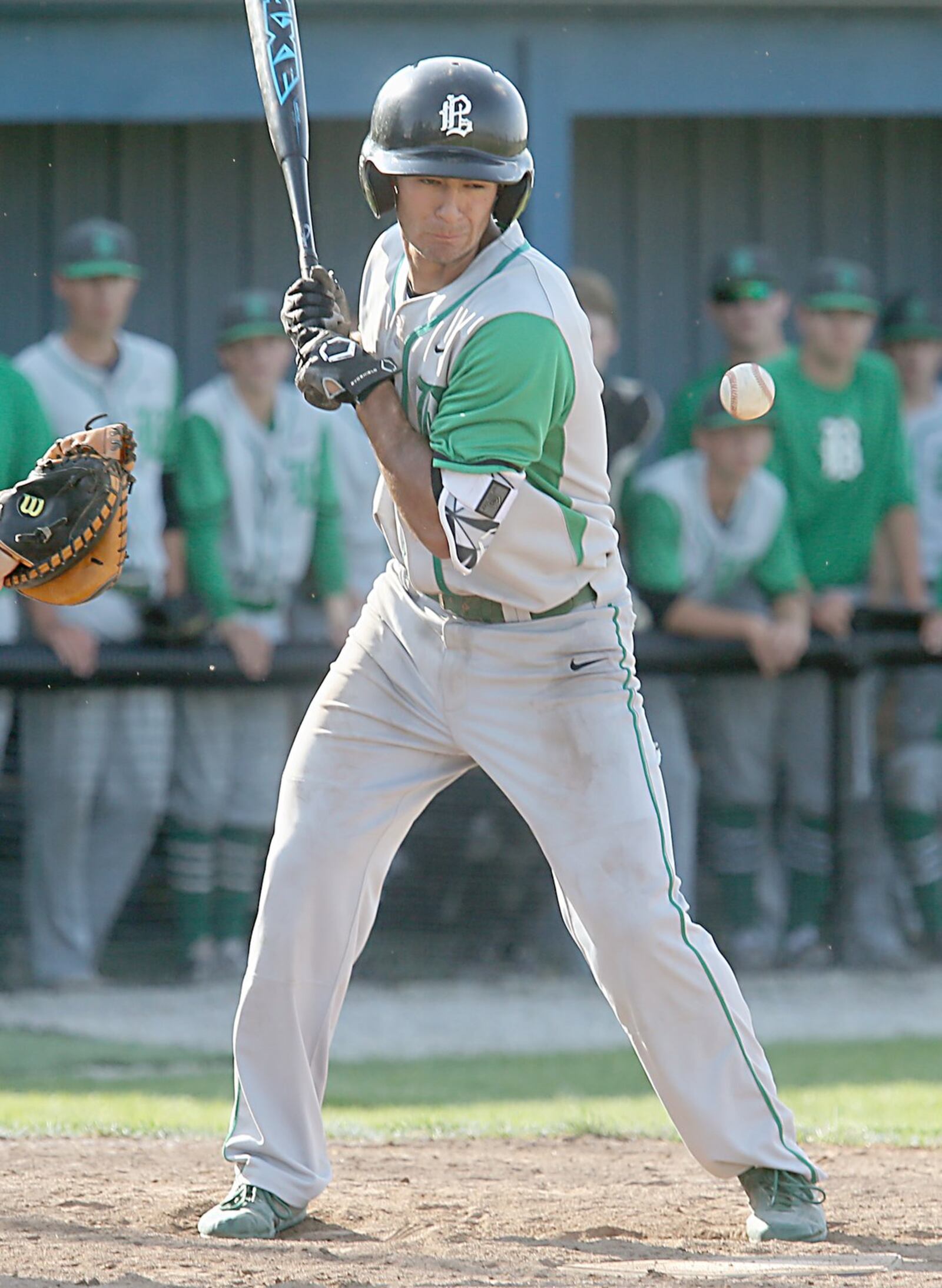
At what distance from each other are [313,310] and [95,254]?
118 inches

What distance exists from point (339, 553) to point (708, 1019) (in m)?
3.34

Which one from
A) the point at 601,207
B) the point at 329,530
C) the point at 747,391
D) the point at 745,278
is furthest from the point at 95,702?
the point at 601,207

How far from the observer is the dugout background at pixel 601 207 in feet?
25.8

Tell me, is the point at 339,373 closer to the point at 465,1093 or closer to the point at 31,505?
the point at 31,505

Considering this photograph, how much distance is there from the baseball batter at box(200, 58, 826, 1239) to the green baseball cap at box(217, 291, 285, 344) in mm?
2856

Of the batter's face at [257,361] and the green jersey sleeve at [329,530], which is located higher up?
the batter's face at [257,361]

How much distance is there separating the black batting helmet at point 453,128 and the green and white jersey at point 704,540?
2989 millimetres

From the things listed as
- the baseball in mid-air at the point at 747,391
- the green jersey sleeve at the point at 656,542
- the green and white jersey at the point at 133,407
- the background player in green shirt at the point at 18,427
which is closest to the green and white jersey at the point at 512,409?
the baseball in mid-air at the point at 747,391

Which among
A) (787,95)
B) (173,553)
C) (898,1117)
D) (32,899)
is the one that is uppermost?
(787,95)

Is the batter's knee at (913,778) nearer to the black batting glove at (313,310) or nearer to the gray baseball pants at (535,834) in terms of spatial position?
the gray baseball pants at (535,834)

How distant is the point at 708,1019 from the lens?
3221mm

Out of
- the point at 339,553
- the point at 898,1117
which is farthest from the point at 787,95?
the point at 898,1117

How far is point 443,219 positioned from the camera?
317cm

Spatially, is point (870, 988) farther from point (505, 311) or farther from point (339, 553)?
point (505, 311)
